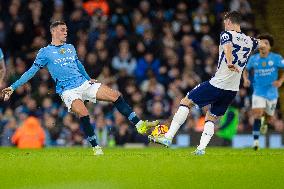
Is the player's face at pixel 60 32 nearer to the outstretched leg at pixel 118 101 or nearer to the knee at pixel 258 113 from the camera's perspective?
the outstretched leg at pixel 118 101

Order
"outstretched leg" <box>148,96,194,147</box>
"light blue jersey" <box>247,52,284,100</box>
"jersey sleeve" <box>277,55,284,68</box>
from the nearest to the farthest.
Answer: "outstretched leg" <box>148,96,194,147</box>, "jersey sleeve" <box>277,55,284,68</box>, "light blue jersey" <box>247,52,284,100</box>

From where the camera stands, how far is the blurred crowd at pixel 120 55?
2070 centimetres

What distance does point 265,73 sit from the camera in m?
17.1

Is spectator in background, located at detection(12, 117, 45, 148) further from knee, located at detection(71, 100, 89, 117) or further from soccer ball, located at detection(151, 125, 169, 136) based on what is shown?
soccer ball, located at detection(151, 125, 169, 136)

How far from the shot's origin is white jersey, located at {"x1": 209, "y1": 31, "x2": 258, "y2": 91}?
12334 millimetres

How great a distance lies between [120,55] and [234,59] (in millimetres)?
9566

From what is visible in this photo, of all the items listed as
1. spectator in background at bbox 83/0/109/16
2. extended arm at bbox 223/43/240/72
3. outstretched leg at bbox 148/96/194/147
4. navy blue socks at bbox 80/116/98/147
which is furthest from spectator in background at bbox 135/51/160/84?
extended arm at bbox 223/43/240/72

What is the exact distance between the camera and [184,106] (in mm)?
12820

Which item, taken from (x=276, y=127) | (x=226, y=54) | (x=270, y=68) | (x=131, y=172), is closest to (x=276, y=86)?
(x=270, y=68)

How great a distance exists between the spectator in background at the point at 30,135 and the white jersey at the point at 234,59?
860 centimetres

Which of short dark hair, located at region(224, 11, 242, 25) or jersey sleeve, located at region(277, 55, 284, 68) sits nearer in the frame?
short dark hair, located at region(224, 11, 242, 25)

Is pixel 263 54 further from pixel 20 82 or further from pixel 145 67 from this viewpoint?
pixel 20 82

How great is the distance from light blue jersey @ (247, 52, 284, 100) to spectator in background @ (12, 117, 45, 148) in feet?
19.2

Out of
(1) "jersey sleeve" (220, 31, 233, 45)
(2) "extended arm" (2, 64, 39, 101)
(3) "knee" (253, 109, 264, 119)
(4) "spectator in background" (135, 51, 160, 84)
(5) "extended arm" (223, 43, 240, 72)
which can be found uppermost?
(4) "spectator in background" (135, 51, 160, 84)
